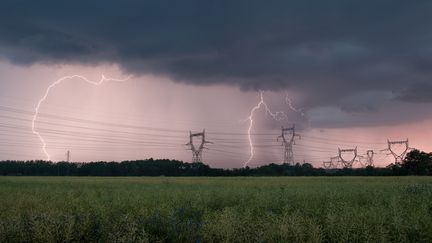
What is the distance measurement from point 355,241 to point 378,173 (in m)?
128

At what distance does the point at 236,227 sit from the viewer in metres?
11.9

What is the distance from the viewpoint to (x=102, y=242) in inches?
439

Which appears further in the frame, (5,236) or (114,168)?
(114,168)

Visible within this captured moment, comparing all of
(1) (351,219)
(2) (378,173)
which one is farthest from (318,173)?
(1) (351,219)

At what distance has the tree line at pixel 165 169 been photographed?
133m

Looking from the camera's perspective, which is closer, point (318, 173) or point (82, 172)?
point (318, 173)

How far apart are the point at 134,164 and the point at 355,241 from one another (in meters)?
146

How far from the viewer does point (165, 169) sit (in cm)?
14862

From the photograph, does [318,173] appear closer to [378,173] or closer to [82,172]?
[378,173]

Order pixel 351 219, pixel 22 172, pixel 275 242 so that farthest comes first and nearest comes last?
pixel 22 172, pixel 351 219, pixel 275 242

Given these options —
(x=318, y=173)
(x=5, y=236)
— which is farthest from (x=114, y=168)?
(x=5, y=236)

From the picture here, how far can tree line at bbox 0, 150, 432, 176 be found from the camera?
437 feet

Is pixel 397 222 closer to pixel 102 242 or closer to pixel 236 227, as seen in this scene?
pixel 236 227

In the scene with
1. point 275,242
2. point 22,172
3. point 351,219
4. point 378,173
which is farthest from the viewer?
point 22,172
